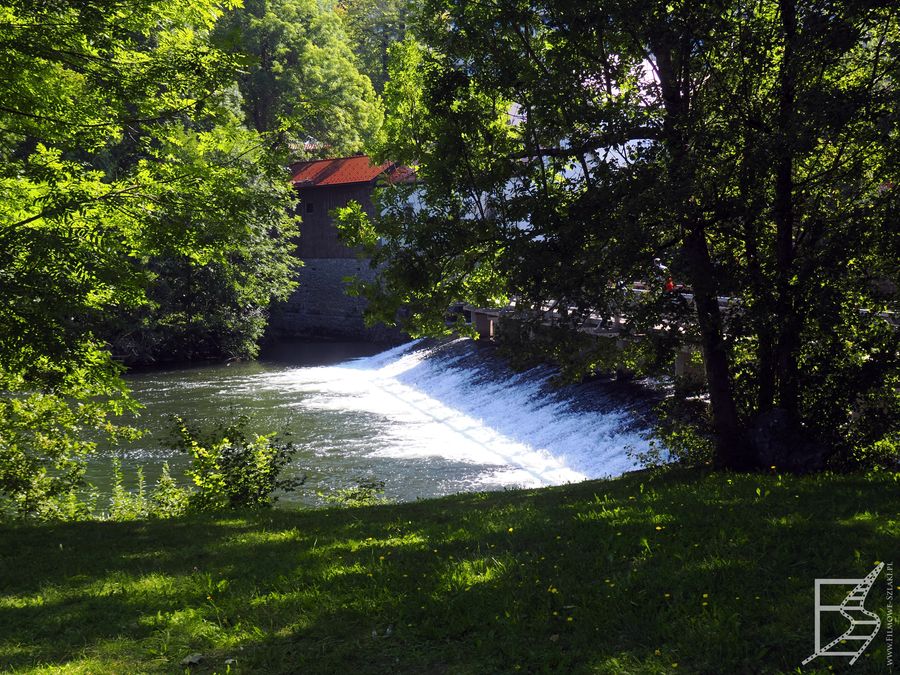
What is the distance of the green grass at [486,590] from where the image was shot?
460 centimetres

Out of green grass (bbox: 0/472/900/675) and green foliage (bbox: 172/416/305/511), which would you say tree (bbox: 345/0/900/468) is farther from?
green foliage (bbox: 172/416/305/511)

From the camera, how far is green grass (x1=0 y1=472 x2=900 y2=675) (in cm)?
460

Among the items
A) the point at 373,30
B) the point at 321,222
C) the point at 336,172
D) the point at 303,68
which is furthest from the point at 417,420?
the point at 373,30

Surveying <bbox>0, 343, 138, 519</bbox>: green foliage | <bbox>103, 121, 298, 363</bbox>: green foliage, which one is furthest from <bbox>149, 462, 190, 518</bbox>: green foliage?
<bbox>103, 121, 298, 363</bbox>: green foliage

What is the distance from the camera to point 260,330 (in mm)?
35062

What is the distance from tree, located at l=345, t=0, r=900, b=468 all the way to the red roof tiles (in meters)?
29.8

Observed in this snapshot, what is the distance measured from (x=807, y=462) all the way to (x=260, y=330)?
28.4 meters

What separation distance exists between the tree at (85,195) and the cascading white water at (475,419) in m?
7.75

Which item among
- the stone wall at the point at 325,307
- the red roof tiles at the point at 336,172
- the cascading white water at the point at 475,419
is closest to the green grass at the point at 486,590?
the cascading white water at the point at 475,419

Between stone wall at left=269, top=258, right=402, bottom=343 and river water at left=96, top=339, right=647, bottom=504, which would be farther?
stone wall at left=269, top=258, right=402, bottom=343

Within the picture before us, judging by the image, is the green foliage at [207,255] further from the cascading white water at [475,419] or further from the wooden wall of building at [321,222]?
the wooden wall of building at [321,222]

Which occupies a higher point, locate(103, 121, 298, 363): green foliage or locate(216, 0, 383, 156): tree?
locate(216, 0, 383, 156): tree

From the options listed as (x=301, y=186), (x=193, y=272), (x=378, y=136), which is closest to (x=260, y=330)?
(x=193, y=272)

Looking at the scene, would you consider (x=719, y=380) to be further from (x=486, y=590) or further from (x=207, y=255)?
(x=207, y=255)
